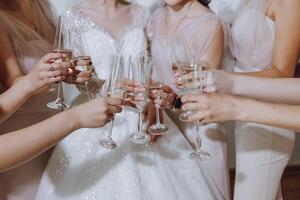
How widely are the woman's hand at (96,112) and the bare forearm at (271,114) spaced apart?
347 millimetres

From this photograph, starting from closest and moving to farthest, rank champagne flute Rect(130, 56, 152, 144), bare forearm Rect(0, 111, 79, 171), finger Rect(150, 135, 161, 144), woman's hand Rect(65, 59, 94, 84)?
bare forearm Rect(0, 111, 79, 171) < champagne flute Rect(130, 56, 152, 144) < woman's hand Rect(65, 59, 94, 84) < finger Rect(150, 135, 161, 144)

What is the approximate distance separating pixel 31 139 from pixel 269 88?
769 millimetres

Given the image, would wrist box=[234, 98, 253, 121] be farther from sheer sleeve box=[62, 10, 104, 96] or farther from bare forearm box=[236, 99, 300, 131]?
sheer sleeve box=[62, 10, 104, 96]

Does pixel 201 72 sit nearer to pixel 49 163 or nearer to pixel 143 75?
pixel 143 75

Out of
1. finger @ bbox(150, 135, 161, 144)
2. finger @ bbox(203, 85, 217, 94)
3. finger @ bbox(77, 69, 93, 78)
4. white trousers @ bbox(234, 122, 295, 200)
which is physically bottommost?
white trousers @ bbox(234, 122, 295, 200)

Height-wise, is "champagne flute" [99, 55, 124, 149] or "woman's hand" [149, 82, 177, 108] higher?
"champagne flute" [99, 55, 124, 149]

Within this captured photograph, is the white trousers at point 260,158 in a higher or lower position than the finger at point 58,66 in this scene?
lower

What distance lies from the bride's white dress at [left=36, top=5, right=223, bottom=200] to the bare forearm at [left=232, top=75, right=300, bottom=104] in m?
0.28

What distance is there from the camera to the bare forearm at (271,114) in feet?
4.00

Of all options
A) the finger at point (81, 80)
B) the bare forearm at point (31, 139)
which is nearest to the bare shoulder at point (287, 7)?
the finger at point (81, 80)

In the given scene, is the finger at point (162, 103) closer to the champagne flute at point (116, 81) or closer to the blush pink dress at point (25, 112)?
the champagne flute at point (116, 81)

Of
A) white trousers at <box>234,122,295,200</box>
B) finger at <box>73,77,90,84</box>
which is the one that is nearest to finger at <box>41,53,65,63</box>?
finger at <box>73,77,90,84</box>

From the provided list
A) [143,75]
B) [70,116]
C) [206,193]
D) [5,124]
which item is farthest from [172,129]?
[5,124]

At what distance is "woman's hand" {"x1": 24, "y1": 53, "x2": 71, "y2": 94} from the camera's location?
136 centimetres
